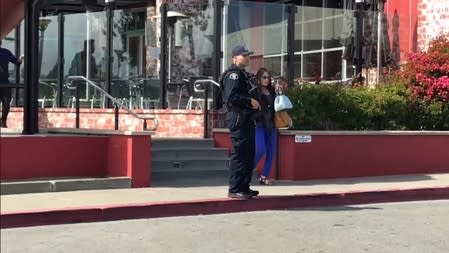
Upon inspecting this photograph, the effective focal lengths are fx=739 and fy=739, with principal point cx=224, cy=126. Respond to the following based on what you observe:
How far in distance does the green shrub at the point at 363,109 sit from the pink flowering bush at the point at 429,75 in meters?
0.15

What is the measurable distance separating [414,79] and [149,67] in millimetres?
5511

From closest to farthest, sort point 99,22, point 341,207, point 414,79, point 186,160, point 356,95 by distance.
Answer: point 341,207, point 186,160, point 356,95, point 414,79, point 99,22

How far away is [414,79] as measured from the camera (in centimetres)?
1488

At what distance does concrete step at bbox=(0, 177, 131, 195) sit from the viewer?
10172 mm

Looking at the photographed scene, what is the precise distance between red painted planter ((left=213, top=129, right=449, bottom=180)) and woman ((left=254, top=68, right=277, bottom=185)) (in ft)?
2.62

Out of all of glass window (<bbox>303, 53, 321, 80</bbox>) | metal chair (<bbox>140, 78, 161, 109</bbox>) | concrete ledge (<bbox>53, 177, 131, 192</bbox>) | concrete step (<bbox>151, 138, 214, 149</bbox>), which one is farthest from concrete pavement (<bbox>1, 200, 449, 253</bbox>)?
glass window (<bbox>303, 53, 321, 80</bbox>)

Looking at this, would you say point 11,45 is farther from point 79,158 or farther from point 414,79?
point 414,79

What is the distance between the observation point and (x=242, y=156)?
10039mm

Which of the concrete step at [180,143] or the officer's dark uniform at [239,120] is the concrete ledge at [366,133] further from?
the officer's dark uniform at [239,120]

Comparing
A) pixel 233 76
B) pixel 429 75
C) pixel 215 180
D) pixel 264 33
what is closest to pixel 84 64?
pixel 264 33

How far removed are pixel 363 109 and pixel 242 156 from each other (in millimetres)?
4624

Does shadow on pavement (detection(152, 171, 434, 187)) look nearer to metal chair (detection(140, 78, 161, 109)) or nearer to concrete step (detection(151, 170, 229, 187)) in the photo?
concrete step (detection(151, 170, 229, 187))

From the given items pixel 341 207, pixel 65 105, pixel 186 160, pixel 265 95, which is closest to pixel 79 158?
pixel 186 160

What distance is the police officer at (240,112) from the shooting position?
988cm
